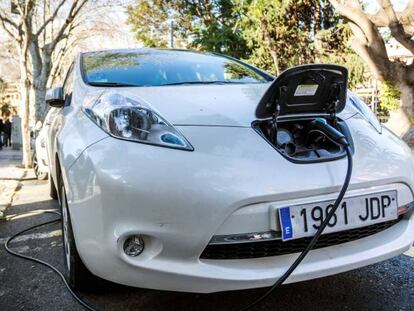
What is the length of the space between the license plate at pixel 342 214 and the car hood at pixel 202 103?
1.45 ft

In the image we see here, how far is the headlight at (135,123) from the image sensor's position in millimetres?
1781

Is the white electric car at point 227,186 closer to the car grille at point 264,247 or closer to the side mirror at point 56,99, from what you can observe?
the car grille at point 264,247

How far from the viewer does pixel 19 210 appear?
173 inches

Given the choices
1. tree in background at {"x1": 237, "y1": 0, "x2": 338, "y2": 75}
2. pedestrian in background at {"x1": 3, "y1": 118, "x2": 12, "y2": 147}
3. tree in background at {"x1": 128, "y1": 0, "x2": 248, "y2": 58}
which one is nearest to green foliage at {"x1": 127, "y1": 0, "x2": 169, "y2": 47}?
tree in background at {"x1": 128, "y1": 0, "x2": 248, "y2": 58}

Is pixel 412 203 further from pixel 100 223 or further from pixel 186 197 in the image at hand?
pixel 100 223

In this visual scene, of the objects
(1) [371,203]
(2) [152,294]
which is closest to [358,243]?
(1) [371,203]

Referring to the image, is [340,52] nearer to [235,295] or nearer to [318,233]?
[235,295]

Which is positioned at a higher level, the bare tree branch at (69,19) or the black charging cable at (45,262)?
the bare tree branch at (69,19)

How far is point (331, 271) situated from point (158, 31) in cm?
2060

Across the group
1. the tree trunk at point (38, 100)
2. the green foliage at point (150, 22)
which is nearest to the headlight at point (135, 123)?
the tree trunk at point (38, 100)

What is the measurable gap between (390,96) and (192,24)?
10.5 metres

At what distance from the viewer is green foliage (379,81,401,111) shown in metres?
12.1

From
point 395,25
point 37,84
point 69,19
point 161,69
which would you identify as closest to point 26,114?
point 37,84

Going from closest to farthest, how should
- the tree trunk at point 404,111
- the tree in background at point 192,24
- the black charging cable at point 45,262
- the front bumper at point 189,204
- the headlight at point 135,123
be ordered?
the front bumper at point 189,204, the headlight at point 135,123, the black charging cable at point 45,262, the tree trunk at point 404,111, the tree in background at point 192,24
